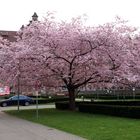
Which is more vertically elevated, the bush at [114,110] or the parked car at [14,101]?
the parked car at [14,101]

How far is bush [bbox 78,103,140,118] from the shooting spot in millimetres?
23578

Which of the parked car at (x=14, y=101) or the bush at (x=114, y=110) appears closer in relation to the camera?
the bush at (x=114, y=110)

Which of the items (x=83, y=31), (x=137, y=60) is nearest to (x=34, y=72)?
(x=83, y=31)

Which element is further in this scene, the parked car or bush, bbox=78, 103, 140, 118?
the parked car

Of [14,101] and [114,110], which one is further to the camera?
[14,101]

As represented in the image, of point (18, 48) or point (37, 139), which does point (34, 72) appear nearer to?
point (18, 48)

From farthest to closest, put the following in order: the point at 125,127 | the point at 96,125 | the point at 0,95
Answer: the point at 0,95 < the point at 96,125 < the point at 125,127

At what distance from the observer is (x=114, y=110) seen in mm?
26109

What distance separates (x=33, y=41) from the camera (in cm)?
3109

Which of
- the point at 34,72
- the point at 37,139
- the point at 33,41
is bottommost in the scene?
the point at 37,139

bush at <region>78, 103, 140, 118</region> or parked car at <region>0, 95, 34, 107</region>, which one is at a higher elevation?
parked car at <region>0, 95, 34, 107</region>

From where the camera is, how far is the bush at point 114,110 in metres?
23.6

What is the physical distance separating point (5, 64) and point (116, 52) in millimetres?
7998

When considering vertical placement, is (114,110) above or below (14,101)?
below
